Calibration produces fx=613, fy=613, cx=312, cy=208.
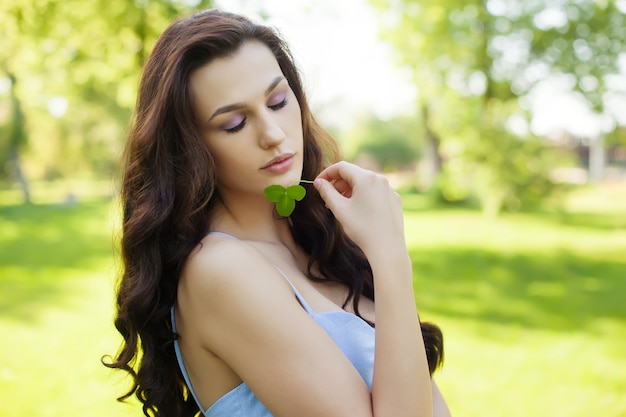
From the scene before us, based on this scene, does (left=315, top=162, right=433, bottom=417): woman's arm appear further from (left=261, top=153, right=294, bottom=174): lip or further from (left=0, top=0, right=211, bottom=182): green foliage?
(left=0, top=0, right=211, bottom=182): green foliage

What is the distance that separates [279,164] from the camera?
179cm

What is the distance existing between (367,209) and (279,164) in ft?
1.03

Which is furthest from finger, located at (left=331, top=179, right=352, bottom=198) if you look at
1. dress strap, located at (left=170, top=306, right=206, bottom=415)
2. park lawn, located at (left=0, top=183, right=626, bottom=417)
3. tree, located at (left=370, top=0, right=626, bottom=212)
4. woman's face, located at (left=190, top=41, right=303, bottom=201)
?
tree, located at (left=370, top=0, right=626, bottom=212)

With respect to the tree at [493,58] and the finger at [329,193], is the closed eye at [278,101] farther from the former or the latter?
the tree at [493,58]

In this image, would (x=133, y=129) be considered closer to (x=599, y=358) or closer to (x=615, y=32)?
(x=599, y=358)

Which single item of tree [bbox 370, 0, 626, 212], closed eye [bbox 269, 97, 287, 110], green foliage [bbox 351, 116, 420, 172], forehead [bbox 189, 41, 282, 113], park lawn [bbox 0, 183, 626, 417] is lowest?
green foliage [bbox 351, 116, 420, 172]

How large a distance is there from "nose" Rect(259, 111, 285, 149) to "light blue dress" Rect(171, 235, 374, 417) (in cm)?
41

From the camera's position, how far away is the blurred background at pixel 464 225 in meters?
5.62

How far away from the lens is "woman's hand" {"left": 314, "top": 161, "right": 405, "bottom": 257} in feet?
5.27

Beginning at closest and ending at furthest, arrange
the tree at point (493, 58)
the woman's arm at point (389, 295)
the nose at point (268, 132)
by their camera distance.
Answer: the woman's arm at point (389, 295), the nose at point (268, 132), the tree at point (493, 58)

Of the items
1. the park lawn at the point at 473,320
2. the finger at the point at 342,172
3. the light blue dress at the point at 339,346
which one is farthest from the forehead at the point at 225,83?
the park lawn at the point at 473,320

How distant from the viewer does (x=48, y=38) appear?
950 cm

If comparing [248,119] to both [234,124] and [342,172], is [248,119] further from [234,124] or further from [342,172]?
[342,172]

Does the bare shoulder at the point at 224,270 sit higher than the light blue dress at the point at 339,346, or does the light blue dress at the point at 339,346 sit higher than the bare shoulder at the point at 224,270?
the bare shoulder at the point at 224,270
